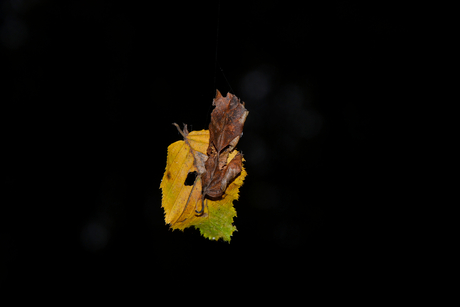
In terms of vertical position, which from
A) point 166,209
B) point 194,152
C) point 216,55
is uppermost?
point 216,55

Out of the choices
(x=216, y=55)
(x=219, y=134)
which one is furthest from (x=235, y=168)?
(x=216, y=55)

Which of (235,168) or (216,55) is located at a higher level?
(216,55)

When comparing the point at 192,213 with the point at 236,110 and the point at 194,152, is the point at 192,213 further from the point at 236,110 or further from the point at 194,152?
the point at 236,110

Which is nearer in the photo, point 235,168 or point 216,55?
point 235,168

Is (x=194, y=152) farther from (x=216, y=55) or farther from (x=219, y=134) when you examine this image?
(x=216, y=55)
